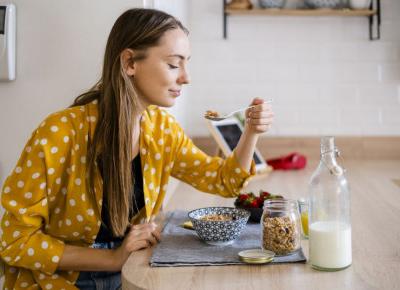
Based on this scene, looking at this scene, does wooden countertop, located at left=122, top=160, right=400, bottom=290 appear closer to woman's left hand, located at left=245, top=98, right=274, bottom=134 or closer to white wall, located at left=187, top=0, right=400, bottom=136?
woman's left hand, located at left=245, top=98, right=274, bottom=134

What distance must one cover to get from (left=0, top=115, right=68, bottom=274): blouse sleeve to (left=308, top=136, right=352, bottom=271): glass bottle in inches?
23.0

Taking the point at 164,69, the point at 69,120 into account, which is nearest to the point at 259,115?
the point at 164,69

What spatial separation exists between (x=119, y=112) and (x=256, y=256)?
1.72 feet

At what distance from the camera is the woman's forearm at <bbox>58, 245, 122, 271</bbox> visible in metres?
1.30

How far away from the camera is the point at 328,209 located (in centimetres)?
113

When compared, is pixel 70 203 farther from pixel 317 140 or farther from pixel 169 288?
pixel 317 140

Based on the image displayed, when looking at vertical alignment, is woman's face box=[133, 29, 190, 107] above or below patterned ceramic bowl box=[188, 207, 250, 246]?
above

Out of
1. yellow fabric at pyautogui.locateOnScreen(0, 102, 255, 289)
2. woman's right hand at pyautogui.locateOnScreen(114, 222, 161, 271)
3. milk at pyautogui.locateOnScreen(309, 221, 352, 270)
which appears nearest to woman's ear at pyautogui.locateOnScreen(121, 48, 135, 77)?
yellow fabric at pyautogui.locateOnScreen(0, 102, 255, 289)

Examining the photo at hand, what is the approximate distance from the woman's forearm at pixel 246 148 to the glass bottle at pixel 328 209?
15.9 inches

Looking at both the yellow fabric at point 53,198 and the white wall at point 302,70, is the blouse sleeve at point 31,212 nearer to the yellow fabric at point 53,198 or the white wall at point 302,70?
the yellow fabric at point 53,198

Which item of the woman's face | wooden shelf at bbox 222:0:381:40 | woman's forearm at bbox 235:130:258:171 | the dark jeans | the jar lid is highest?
wooden shelf at bbox 222:0:381:40

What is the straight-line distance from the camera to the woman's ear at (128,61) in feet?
4.75

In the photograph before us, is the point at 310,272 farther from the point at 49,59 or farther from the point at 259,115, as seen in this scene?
the point at 49,59

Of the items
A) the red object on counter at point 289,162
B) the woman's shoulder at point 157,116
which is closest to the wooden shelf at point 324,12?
the red object on counter at point 289,162
